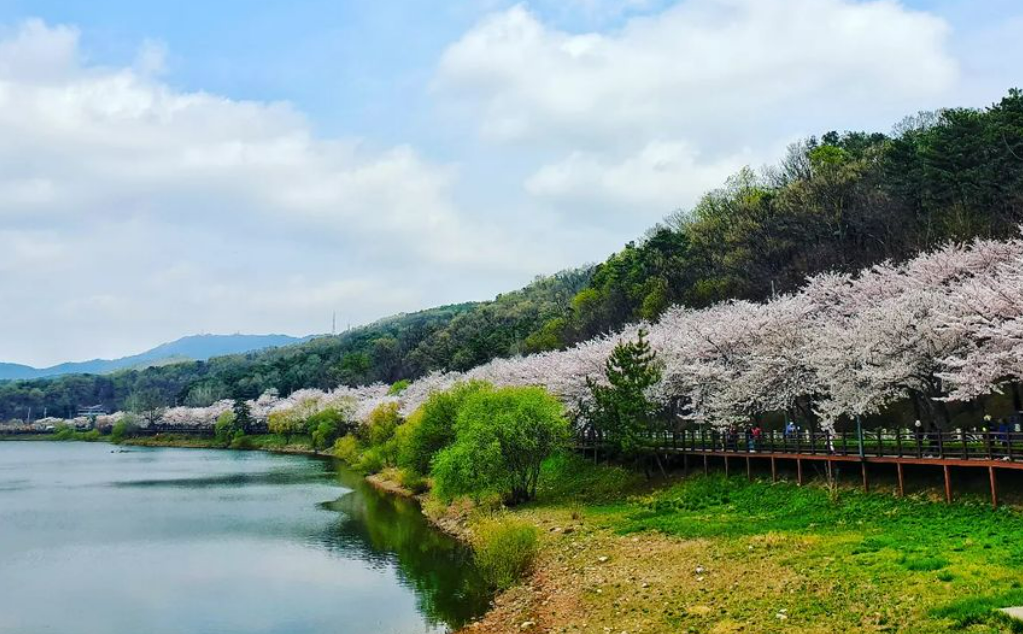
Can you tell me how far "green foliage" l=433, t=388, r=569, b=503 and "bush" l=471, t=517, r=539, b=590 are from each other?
11737 mm

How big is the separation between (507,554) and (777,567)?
11168mm

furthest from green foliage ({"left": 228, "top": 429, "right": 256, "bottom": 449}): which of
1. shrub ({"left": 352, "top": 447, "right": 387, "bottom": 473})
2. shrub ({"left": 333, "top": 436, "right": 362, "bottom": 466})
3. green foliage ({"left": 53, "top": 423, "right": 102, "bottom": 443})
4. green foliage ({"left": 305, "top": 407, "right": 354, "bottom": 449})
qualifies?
shrub ({"left": 352, "top": 447, "right": 387, "bottom": 473})

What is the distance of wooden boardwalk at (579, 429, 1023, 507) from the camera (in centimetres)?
2616

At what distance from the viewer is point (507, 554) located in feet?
96.5

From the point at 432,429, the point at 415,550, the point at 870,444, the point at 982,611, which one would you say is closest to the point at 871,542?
the point at 982,611

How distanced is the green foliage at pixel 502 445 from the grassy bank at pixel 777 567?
21.4 ft

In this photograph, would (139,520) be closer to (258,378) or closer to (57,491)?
(57,491)

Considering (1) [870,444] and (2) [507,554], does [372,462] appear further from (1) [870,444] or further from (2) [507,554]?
(1) [870,444]

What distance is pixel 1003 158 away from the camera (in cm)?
5156

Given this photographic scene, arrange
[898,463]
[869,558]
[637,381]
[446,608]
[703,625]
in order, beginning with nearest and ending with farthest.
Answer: [703,625], [869,558], [446,608], [898,463], [637,381]

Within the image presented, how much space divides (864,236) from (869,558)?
51.1m

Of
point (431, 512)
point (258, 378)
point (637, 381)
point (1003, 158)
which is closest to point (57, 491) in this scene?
point (431, 512)

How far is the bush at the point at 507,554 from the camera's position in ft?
96.0

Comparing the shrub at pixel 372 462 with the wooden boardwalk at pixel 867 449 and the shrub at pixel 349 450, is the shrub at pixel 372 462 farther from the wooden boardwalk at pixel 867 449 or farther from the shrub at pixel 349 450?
the wooden boardwalk at pixel 867 449
